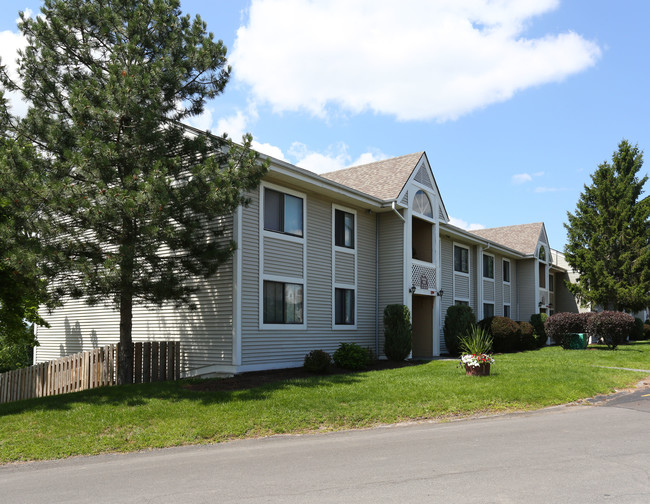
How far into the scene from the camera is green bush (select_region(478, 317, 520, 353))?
79.7ft

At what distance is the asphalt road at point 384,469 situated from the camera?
5.61m

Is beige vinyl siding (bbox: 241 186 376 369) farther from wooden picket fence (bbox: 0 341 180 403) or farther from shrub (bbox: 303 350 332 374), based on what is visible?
wooden picket fence (bbox: 0 341 180 403)

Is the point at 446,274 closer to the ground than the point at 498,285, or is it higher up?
higher up

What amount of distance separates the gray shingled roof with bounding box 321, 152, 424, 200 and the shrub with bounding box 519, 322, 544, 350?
9.92m

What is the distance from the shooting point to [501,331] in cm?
2425

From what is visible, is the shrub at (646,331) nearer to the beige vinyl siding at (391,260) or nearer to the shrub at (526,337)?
the shrub at (526,337)

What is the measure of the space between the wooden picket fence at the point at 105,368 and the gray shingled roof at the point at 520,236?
24675mm

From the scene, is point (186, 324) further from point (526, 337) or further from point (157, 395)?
point (526, 337)

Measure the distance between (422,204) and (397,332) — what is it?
571cm

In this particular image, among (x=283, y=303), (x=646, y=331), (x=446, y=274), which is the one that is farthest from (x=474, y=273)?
(x=646, y=331)

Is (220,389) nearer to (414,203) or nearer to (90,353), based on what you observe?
(90,353)

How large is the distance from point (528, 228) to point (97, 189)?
3131cm

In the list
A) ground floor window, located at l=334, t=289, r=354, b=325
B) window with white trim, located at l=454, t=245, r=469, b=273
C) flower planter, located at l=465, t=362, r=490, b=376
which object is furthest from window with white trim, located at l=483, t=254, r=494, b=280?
flower planter, located at l=465, t=362, r=490, b=376

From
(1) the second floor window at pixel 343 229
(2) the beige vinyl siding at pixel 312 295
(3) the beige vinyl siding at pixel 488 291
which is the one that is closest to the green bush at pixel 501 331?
(3) the beige vinyl siding at pixel 488 291
